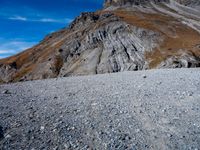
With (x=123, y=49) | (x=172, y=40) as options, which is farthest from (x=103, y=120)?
(x=172, y=40)

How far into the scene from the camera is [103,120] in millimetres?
15578

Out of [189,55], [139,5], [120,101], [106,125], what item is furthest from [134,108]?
[139,5]

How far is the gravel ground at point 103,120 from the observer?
12578 mm

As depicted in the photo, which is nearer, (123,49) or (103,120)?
(103,120)

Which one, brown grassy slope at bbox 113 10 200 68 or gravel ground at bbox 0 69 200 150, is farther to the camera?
brown grassy slope at bbox 113 10 200 68

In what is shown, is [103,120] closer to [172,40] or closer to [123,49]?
[123,49]

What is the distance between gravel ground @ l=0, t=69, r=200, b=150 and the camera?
12578 millimetres

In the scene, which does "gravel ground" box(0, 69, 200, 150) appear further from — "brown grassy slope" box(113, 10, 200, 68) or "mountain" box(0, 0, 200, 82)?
"brown grassy slope" box(113, 10, 200, 68)

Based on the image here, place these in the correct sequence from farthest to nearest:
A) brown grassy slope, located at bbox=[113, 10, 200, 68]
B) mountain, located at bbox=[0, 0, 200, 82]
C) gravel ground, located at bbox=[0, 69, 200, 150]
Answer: mountain, located at bbox=[0, 0, 200, 82] < brown grassy slope, located at bbox=[113, 10, 200, 68] < gravel ground, located at bbox=[0, 69, 200, 150]

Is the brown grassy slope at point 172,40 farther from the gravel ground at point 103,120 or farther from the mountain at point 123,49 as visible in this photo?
the gravel ground at point 103,120

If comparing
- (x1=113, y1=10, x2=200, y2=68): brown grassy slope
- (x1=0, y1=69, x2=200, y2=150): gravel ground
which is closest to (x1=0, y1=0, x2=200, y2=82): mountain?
(x1=113, y1=10, x2=200, y2=68): brown grassy slope

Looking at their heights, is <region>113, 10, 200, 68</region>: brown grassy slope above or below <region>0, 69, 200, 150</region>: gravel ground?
above

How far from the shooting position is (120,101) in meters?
19.8

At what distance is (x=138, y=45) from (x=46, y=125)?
81.7 meters
